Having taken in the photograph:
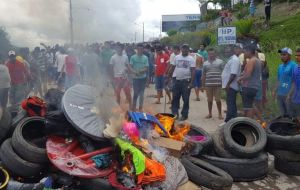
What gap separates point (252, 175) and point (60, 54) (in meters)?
9.58

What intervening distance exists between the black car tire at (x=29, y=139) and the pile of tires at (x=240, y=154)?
2573 mm

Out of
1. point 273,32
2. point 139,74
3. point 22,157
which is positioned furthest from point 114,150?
point 273,32

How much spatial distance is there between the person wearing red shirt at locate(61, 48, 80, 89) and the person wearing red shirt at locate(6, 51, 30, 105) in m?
1.74

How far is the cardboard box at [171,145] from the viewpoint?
6051 mm

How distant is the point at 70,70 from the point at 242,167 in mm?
8063

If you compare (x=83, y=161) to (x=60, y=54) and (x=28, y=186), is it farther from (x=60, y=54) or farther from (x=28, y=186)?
(x=60, y=54)

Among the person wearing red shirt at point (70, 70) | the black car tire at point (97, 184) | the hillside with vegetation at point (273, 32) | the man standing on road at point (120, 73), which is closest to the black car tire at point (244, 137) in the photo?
the black car tire at point (97, 184)

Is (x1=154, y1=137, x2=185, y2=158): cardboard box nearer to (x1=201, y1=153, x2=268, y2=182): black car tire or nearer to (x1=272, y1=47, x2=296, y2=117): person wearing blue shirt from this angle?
(x1=201, y1=153, x2=268, y2=182): black car tire

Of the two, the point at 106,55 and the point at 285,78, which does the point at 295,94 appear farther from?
the point at 106,55

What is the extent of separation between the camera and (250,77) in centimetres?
889

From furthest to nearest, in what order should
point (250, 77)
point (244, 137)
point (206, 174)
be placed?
1. point (250, 77)
2. point (244, 137)
3. point (206, 174)

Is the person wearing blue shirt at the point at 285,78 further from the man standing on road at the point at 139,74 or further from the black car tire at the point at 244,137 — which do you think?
the man standing on road at the point at 139,74

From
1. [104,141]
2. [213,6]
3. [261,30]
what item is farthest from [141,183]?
[213,6]

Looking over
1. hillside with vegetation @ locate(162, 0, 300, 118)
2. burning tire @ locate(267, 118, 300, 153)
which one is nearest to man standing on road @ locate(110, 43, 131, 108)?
hillside with vegetation @ locate(162, 0, 300, 118)
